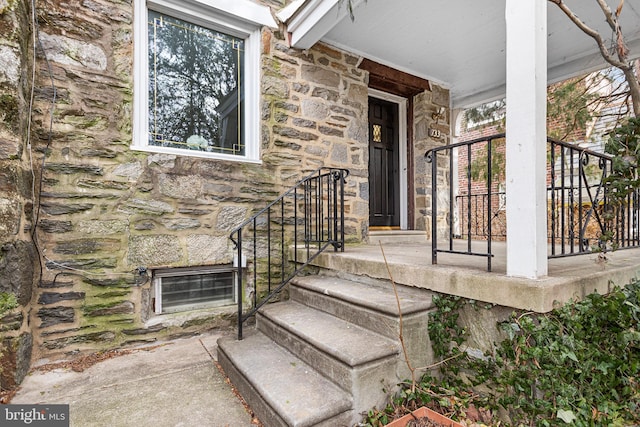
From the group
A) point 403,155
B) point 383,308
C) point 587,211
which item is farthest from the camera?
point 403,155

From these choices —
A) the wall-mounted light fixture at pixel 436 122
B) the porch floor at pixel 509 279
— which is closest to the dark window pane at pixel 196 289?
the porch floor at pixel 509 279

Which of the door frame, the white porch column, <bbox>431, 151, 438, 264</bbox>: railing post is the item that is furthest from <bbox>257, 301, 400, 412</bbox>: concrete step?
the door frame

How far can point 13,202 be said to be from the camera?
1.86m

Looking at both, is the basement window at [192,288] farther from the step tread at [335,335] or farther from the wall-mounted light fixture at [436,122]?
the wall-mounted light fixture at [436,122]

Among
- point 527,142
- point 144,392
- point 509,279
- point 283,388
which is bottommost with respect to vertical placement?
point 144,392

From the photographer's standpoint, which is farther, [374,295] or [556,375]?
[374,295]

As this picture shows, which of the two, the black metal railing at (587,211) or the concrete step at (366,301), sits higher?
the black metal railing at (587,211)

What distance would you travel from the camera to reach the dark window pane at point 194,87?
8.82 ft

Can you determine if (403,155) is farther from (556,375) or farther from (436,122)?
(556,375)

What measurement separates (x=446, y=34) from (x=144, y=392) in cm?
395

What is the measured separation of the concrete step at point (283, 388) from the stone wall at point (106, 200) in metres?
0.91

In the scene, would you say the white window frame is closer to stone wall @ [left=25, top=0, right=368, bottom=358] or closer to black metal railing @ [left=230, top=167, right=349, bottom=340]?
stone wall @ [left=25, top=0, right=368, bottom=358]

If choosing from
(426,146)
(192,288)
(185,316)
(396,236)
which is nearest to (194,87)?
(192,288)

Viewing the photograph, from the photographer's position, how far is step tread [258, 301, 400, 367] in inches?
60.7
